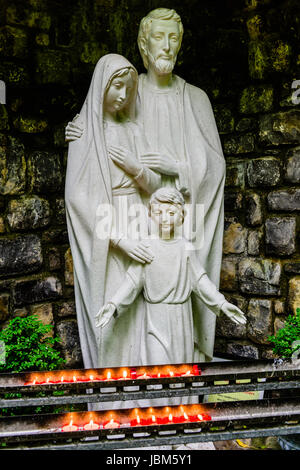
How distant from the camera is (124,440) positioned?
1.89 m

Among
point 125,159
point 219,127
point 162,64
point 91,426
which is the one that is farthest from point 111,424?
point 219,127

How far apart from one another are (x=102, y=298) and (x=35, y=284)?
0.91 metres

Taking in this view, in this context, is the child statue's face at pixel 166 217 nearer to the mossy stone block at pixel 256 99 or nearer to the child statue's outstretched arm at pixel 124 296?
the child statue's outstretched arm at pixel 124 296

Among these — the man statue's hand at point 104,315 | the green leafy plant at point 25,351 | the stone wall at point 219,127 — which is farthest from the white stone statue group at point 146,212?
the stone wall at point 219,127

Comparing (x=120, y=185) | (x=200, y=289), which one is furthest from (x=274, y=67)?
(x=200, y=289)

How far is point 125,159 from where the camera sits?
261cm

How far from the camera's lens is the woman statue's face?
8.59 ft

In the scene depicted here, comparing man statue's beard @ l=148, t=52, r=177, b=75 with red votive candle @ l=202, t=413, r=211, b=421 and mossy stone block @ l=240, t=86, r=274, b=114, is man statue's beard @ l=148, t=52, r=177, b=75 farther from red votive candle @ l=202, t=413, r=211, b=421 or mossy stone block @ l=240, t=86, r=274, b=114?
red votive candle @ l=202, t=413, r=211, b=421

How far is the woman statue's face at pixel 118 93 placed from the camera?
2617 mm

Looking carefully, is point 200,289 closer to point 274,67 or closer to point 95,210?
point 95,210

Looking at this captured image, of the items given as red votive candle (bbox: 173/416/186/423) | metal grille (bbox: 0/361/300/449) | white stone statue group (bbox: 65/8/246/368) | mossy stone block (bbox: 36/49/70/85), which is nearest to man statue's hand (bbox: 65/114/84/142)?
white stone statue group (bbox: 65/8/246/368)

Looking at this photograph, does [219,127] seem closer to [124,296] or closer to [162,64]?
[162,64]

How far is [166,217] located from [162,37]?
0.92 metres

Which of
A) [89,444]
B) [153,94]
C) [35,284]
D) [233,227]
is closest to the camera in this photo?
[89,444]
